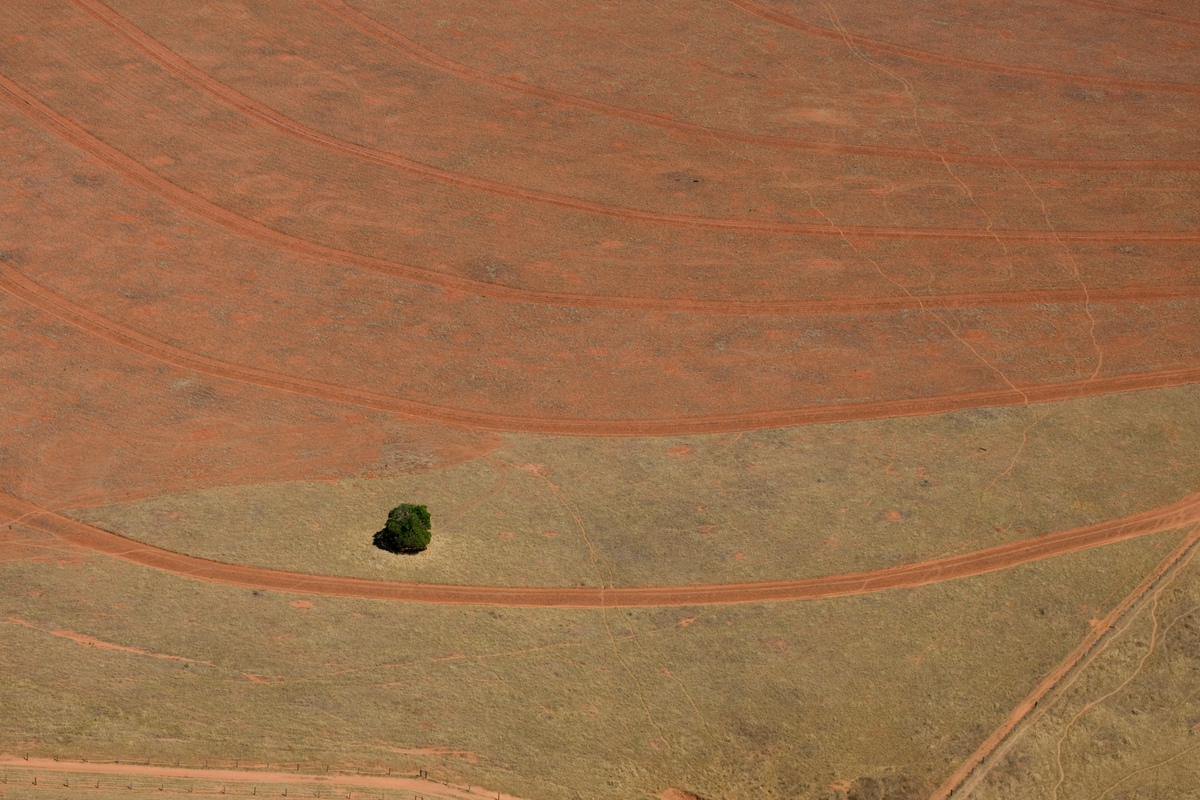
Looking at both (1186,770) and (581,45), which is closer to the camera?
(1186,770)

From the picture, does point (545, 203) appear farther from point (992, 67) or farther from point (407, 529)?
point (992, 67)

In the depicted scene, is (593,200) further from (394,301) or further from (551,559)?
(551,559)

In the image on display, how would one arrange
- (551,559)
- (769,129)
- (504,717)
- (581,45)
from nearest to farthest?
(504,717) → (551,559) → (769,129) → (581,45)

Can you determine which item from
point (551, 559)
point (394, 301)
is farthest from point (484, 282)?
point (551, 559)

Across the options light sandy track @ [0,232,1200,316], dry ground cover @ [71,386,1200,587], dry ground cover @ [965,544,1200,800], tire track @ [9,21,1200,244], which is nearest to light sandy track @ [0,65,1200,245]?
tire track @ [9,21,1200,244]

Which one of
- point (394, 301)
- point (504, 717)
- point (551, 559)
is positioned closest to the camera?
point (504, 717)

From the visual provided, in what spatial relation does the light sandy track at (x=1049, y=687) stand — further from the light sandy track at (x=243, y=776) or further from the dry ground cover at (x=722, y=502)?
the light sandy track at (x=243, y=776)

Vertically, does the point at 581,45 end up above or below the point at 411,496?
above

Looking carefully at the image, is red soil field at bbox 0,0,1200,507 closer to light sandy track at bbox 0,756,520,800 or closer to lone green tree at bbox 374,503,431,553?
lone green tree at bbox 374,503,431,553

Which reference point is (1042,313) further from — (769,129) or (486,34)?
(486,34)
